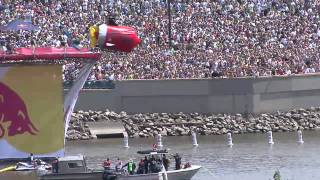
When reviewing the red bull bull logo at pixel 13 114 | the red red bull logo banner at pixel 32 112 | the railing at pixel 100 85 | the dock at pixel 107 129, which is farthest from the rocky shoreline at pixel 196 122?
the red bull bull logo at pixel 13 114

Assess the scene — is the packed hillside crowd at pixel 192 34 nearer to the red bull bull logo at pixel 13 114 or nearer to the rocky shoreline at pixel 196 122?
the rocky shoreline at pixel 196 122

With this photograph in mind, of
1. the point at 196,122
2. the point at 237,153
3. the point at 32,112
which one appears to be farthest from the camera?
the point at 196,122

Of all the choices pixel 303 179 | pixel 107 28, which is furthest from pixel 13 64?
pixel 303 179

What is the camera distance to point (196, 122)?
80.4 m

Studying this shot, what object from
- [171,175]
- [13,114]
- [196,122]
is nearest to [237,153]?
[196,122]

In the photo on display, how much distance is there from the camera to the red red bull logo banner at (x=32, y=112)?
5209 cm

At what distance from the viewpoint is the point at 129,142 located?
7531 cm

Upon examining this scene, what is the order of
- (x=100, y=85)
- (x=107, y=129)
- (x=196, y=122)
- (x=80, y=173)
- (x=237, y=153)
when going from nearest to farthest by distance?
(x=80, y=173)
(x=237, y=153)
(x=107, y=129)
(x=100, y=85)
(x=196, y=122)

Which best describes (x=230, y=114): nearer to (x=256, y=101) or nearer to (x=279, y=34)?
(x=256, y=101)

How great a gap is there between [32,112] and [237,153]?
18.9 meters

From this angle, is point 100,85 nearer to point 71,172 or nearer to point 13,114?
point 71,172

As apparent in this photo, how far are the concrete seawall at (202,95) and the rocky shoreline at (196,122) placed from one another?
530 mm

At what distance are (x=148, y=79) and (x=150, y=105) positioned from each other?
1.89m

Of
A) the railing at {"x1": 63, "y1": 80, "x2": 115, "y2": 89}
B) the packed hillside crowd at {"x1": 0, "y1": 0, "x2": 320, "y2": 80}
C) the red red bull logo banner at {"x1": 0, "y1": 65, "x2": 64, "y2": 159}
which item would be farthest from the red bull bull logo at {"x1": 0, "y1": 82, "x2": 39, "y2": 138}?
the railing at {"x1": 63, "y1": 80, "x2": 115, "y2": 89}
